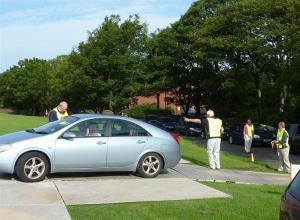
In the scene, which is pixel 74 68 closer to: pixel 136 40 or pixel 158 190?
pixel 136 40

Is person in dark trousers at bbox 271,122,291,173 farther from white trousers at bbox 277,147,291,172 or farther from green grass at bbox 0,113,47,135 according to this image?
→ green grass at bbox 0,113,47,135

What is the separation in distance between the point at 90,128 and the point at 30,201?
3296mm

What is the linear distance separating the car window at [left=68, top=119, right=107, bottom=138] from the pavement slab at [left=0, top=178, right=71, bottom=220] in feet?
4.22

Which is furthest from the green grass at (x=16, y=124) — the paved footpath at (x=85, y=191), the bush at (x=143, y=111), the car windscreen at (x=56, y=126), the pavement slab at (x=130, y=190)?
the bush at (x=143, y=111)

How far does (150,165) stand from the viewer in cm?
1252

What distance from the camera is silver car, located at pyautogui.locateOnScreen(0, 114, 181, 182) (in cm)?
1129

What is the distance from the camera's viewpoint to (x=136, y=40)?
65438mm

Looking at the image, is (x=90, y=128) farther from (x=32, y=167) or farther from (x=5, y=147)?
(x=5, y=147)

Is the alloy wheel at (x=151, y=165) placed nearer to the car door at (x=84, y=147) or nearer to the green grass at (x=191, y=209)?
the car door at (x=84, y=147)

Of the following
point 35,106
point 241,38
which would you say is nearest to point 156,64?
point 241,38

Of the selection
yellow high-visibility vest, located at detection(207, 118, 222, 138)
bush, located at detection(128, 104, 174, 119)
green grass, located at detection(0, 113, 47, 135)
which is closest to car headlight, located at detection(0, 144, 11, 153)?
yellow high-visibility vest, located at detection(207, 118, 222, 138)

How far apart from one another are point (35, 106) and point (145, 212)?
10021 centimetres

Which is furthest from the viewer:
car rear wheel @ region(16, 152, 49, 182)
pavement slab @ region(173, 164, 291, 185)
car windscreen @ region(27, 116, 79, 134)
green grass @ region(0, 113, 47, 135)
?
green grass @ region(0, 113, 47, 135)

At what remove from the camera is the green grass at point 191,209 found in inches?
321
